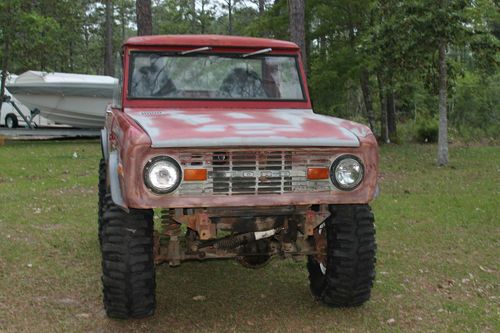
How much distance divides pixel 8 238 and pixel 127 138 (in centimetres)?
373

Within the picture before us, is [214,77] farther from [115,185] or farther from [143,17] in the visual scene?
[143,17]

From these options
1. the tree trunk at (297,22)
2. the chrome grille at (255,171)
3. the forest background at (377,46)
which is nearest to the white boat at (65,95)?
the forest background at (377,46)

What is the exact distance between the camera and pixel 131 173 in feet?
12.4

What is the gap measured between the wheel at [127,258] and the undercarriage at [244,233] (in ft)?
0.80

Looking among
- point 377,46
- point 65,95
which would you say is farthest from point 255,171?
point 65,95

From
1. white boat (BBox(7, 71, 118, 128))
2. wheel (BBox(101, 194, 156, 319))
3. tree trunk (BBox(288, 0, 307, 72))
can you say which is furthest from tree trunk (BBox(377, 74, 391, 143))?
wheel (BBox(101, 194, 156, 319))

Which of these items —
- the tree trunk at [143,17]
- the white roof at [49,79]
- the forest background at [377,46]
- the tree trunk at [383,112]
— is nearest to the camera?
the forest background at [377,46]

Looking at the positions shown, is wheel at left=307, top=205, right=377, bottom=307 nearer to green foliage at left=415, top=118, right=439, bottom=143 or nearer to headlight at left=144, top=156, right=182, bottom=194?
headlight at left=144, top=156, right=182, bottom=194

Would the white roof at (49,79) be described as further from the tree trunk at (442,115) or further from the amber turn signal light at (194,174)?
the amber turn signal light at (194,174)

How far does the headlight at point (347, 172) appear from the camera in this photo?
13.4 feet

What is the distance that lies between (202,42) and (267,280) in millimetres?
2207

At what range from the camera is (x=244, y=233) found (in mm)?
4484

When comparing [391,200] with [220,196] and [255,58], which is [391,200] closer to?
[255,58]

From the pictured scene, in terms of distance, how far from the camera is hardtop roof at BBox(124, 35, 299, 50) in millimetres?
5301
